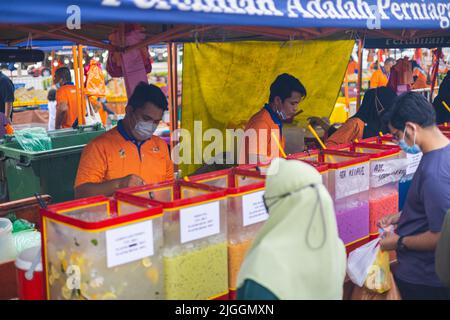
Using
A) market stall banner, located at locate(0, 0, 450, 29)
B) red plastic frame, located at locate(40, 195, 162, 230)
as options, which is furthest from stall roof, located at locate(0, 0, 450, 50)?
red plastic frame, located at locate(40, 195, 162, 230)

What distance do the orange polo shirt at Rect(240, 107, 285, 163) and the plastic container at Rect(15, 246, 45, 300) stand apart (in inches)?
83.0

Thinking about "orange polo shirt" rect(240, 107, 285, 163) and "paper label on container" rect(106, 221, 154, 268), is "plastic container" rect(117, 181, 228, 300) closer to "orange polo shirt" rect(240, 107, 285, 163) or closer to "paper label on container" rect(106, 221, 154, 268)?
"paper label on container" rect(106, 221, 154, 268)

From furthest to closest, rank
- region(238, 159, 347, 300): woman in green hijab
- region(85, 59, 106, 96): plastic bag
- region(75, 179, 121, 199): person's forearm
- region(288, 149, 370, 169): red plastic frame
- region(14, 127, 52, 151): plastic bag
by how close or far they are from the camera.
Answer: region(85, 59, 106, 96): plastic bag
region(14, 127, 52, 151): plastic bag
region(75, 179, 121, 199): person's forearm
region(288, 149, 370, 169): red plastic frame
region(238, 159, 347, 300): woman in green hijab

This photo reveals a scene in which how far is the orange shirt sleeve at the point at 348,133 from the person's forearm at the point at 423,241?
1.94 meters

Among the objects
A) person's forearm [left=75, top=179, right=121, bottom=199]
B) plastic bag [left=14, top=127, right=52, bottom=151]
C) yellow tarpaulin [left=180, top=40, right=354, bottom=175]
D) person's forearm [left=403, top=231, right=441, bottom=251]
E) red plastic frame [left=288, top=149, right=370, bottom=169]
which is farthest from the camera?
plastic bag [left=14, top=127, right=52, bottom=151]

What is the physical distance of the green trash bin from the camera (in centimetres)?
569

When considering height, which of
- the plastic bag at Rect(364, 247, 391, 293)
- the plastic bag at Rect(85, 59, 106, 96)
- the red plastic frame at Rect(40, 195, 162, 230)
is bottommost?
the plastic bag at Rect(364, 247, 391, 293)

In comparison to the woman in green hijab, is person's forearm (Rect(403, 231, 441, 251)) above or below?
below

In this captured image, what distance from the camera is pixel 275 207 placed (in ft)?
5.86

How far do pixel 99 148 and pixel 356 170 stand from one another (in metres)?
1.54

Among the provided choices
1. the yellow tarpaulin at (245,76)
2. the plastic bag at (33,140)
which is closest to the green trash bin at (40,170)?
the plastic bag at (33,140)

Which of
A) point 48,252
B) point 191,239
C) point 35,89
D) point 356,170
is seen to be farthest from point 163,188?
point 35,89

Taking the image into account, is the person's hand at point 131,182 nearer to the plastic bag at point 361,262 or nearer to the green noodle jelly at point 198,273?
the green noodle jelly at point 198,273
